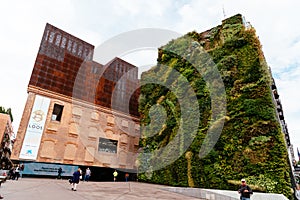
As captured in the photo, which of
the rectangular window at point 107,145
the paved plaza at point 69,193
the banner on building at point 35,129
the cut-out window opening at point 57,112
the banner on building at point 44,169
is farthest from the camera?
the rectangular window at point 107,145

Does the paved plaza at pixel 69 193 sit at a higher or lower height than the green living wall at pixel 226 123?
lower

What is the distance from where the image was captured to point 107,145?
28219 millimetres

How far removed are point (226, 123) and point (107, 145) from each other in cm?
1747

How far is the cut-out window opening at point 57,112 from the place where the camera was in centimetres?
2536

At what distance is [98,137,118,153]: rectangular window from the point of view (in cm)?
2759

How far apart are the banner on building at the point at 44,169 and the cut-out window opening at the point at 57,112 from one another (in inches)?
217

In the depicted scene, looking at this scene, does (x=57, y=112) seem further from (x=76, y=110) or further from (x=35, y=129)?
(x=35, y=129)

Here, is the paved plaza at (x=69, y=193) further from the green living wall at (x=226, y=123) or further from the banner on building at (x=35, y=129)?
the banner on building at (x=35, y=129)

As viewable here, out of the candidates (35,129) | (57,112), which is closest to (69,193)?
(35,129)

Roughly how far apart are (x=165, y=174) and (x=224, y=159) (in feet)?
20.5

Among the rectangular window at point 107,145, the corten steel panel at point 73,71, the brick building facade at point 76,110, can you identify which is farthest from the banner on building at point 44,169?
the corten steel panel at point 73,71

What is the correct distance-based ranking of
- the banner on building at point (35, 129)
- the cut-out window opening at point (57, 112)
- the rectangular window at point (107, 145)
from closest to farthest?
the banner on building at point (35, 129) → the cut-out window opening at point (57, 112) → the rectangular window at point (107, 145)

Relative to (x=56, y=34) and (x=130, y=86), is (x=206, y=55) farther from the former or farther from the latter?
(x=56, y=34)

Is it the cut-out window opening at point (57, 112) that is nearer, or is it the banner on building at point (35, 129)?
the banner on building at point (35, 129)
